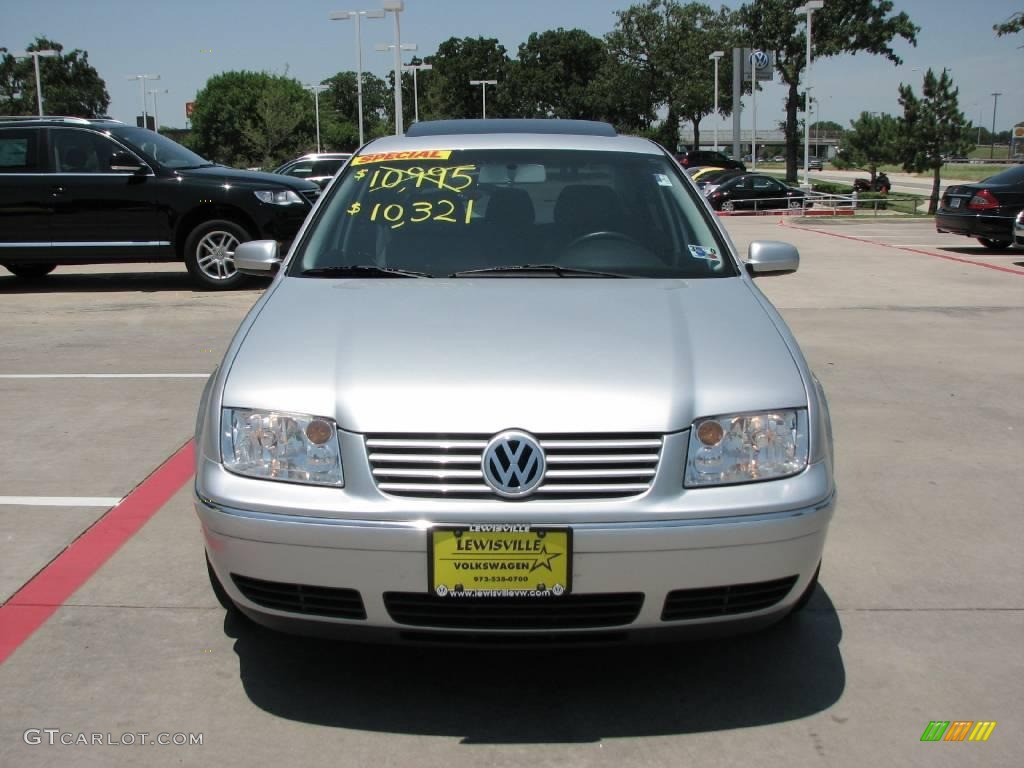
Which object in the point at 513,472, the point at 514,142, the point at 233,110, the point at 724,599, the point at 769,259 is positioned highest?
the point at 233,110

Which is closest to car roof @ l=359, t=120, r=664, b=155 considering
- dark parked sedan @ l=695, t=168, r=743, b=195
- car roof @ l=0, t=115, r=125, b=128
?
car roof @ l=0, t=115, r=125, b=128

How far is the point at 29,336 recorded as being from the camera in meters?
9.37

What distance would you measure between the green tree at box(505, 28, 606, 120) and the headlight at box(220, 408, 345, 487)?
100110mm

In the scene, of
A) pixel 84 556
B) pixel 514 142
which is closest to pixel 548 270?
pixel 514 142

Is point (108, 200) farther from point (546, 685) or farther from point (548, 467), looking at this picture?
point (548, 467)

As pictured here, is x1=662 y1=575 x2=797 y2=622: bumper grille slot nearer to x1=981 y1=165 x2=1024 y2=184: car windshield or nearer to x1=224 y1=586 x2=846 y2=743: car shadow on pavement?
x1=224 y1=586 x2=846 y2=743: car shadow on pavement

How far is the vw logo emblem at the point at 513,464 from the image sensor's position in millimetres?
2775

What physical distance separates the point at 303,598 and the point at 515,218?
6.06 feet

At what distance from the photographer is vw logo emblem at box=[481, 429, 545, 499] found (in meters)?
2.78

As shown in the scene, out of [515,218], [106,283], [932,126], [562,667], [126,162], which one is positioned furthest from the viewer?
[932,126]

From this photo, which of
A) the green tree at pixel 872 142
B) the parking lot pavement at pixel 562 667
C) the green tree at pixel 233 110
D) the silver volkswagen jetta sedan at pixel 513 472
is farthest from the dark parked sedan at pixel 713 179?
the green tree at pixel 233 110

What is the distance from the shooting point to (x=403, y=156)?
460 centimetres

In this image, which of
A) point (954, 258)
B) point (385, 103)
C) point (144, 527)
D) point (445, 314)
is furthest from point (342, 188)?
point (385, 103)

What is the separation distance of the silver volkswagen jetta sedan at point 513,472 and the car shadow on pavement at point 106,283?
953cm
